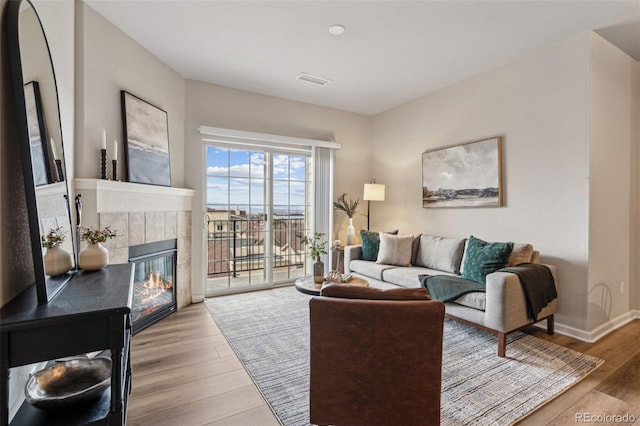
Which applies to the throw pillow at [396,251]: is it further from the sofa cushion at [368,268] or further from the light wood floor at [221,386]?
the light wood floor at [221,386]

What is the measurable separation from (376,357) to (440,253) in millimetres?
2534

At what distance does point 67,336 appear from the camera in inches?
42.4

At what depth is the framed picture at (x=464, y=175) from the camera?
3.46m

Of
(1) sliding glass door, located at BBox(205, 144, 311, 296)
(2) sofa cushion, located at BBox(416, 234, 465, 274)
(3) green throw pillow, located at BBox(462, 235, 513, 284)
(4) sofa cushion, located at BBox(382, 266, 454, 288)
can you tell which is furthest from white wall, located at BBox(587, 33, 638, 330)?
(1) sliding glass door, located at BBox(205, 144, 311, 296)

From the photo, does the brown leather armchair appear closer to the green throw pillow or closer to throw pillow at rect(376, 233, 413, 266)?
the green throw pillow

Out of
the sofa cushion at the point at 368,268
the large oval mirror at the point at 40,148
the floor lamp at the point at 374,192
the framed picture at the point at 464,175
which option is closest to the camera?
the large oval mirror at the point at 40,148

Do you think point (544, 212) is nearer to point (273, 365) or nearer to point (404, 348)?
point (404, 348)

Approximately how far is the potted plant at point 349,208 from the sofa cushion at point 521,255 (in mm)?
2288

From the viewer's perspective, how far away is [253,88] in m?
4.16

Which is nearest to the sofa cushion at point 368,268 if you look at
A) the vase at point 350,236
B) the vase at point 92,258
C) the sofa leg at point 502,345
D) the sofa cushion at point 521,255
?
the vase at point 350,236

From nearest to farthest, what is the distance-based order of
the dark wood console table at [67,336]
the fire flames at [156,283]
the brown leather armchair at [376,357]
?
the dark wood console table at [67,336], the brown leather armchair at [376,357], the fire flames at [156,283]

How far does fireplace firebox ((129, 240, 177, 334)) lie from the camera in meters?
2.98

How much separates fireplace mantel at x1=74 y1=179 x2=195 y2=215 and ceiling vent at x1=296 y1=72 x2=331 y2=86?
1.99 metres

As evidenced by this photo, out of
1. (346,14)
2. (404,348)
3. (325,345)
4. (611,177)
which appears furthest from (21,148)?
(611,177)
